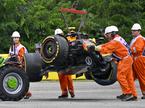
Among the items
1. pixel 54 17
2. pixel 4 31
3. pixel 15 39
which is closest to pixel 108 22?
pixel 54 17

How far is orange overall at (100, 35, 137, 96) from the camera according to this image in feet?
49.1

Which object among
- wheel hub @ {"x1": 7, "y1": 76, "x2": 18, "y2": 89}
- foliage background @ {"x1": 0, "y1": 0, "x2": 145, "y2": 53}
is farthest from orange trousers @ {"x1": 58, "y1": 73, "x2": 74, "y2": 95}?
foliage background @ {"x1": 0, "y1": 0, "x2": 145, "y2": 53}

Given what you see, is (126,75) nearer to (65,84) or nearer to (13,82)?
(65,84)

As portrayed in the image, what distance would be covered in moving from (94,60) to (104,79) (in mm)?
865

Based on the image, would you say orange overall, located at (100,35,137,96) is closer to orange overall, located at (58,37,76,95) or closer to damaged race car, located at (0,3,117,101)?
damaged race car, located at (0,3,117,101)

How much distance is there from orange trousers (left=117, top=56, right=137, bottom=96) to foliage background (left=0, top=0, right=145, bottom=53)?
2278cm

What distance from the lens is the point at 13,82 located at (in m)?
14.9

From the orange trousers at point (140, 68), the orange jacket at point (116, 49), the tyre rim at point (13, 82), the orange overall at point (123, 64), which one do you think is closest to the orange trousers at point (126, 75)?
the orange overall at point (123, 64)

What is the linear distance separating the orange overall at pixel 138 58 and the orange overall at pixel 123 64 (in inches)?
26.5

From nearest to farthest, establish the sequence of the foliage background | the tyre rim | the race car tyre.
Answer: the race car tyre → the tyre rim → the foliage background

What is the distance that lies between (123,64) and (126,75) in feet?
0.96

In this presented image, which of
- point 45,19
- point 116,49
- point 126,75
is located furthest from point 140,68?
point 45,19

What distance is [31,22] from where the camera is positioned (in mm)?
39344

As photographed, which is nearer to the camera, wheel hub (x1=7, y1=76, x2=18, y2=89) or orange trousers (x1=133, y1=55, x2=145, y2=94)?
wheel hub (x1=7, y1=76, x2=18, y2=89)
